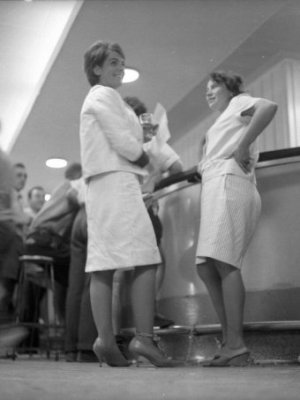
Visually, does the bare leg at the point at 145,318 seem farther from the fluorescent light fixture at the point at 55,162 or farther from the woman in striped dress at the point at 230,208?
the fluorescent light fixture at the point at 55,162

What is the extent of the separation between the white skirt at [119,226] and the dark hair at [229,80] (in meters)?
0.40

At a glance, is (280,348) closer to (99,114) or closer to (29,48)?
(99,114)

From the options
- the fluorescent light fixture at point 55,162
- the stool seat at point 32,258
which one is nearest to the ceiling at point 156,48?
the fluorescent light fixture at point 55,162

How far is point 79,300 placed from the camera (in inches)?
80.1

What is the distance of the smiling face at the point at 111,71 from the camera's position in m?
1.57

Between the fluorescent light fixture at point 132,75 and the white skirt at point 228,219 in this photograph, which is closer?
the white skirt at point 228,219

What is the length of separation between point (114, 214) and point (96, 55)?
40cm

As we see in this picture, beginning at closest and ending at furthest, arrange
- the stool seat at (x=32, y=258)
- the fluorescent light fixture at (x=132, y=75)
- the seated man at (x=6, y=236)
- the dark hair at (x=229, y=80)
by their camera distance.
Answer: the seated man at (x=6, y=236) < the dark hair at (x=229, y=80) < the stool seat at (x=32, y=258) < the fluorescent light fixture at (x=132, y=75)

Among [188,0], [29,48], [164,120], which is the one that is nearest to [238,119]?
[164,120]

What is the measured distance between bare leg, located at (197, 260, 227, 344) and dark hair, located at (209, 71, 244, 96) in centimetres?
46

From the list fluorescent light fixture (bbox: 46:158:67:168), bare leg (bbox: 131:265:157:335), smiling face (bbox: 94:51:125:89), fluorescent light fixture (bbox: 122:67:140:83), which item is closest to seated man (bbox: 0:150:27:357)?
fluorescent light fixture (bbox: 46:158:67:168)

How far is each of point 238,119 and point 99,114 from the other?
0.36 metres

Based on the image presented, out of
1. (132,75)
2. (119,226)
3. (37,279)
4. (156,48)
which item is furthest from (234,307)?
(156,48)

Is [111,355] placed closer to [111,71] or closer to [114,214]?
[114,214]
